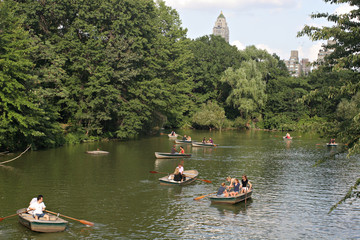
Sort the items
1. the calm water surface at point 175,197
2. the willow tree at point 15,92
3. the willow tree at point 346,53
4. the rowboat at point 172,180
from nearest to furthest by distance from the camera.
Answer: the willow tree at point 346,53
the calm water surface at point 175,197
the rowboat at point 172,180
the willow tree at point 15,92

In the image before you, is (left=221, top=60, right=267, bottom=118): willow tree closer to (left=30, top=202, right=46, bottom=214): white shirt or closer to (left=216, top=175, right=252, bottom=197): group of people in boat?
(left=216, top=175, right=252, bottom=197): group of people in boat

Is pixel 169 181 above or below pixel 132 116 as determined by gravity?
below

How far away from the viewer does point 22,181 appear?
2733cm

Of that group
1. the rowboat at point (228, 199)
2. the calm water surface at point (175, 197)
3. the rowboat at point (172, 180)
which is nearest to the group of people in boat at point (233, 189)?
the rowboat at point (228, 199)

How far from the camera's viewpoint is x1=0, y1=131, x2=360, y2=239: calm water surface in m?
18.7

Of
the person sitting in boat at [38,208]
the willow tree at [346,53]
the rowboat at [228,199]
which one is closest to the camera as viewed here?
the willow tree at [346,53]

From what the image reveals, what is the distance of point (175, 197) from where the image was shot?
24672 millimetres

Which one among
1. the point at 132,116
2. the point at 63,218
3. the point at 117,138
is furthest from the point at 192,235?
the point at 117,138

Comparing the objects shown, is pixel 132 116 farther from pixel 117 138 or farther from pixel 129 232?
pixel 129 232

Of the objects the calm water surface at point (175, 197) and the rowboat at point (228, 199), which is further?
the rowboat at point (228, 199)

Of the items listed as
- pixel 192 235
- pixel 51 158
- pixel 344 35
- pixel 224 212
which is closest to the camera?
pixel 344 35

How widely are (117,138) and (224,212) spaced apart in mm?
35270

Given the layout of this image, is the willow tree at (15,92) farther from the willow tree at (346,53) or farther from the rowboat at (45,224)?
the willow tree at (346,53)

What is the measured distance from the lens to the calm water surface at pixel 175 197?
61.4ft
